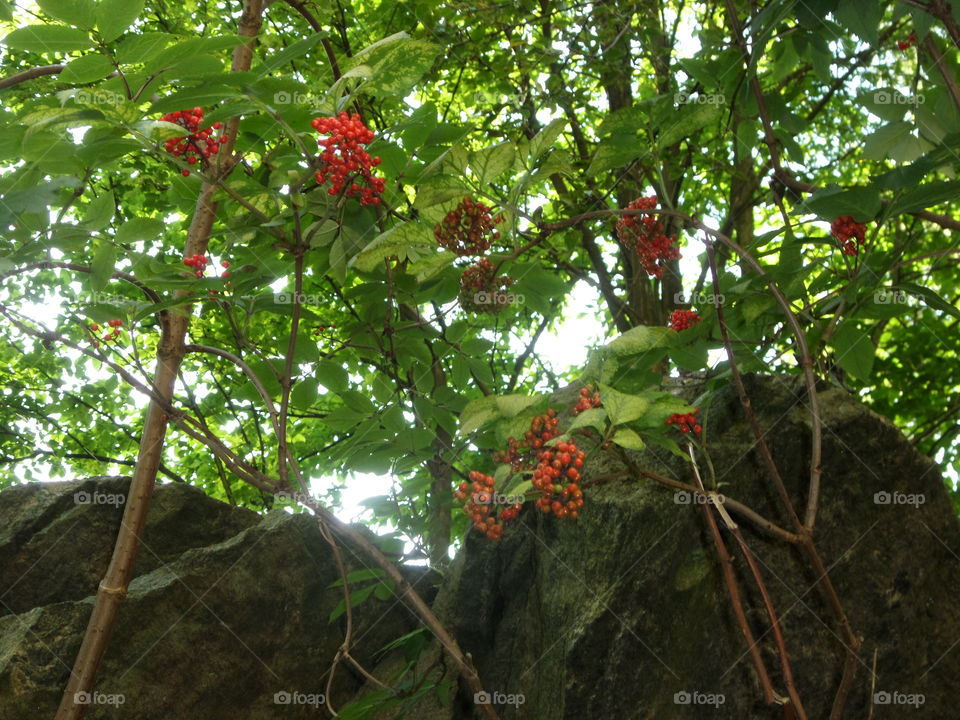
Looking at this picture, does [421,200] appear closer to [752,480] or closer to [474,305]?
[474,305]

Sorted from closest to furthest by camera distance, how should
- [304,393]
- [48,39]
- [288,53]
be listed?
[48,39] < [288,53] < [304,393]

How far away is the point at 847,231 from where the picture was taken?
2135 mm

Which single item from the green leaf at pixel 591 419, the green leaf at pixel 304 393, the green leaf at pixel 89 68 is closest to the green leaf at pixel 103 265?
the green leaf at pixel 89 68

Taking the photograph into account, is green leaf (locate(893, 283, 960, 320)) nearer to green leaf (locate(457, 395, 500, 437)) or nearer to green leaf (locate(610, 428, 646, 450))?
green leaf (locate(610, 428, 646, 450))

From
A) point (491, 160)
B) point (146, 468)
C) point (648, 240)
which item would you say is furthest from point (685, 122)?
point (146, 468)

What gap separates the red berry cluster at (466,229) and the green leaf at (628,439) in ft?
1.84

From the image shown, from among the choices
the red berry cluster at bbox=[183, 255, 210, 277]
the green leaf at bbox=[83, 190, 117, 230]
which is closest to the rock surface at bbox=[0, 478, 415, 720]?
the red berry cluster at bbox=[183, 255, 210, 277]

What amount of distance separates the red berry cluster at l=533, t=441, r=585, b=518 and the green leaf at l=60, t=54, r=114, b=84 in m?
1.22

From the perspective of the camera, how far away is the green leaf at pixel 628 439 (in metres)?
1.77

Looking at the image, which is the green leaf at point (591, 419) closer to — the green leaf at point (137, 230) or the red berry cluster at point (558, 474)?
the red berry cluster at point (558, 474)

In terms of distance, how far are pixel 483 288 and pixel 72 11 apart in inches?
43.6

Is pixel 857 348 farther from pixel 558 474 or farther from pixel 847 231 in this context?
pixel 558 474

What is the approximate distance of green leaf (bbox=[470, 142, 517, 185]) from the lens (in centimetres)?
194

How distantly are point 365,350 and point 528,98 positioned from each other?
2.51 metres
